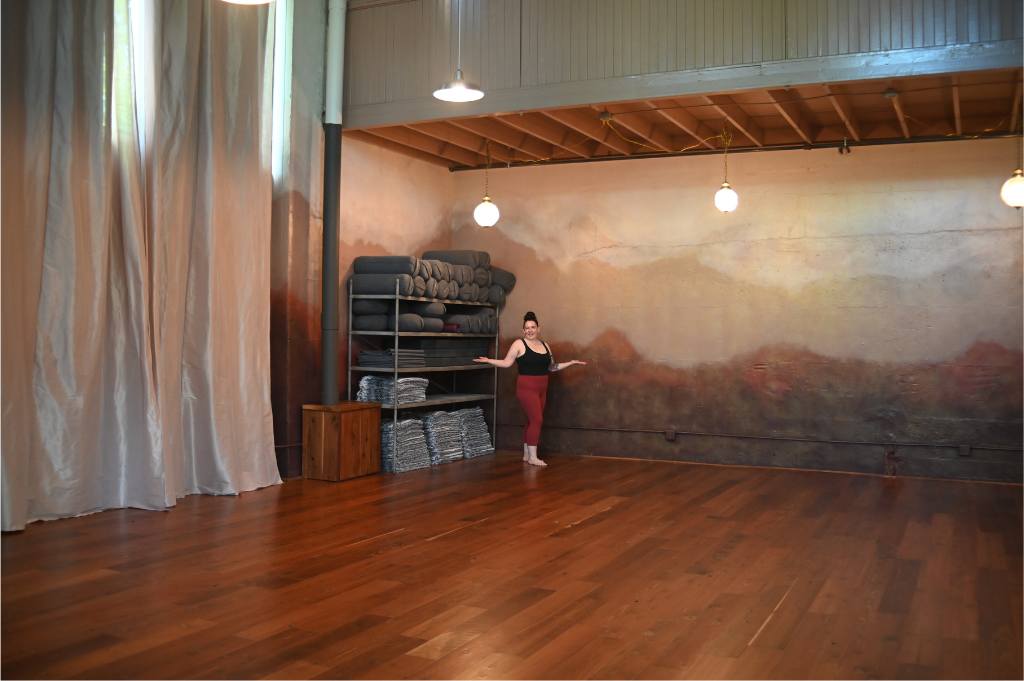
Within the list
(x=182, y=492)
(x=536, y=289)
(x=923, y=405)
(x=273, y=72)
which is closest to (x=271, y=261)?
(x=273, y=72)

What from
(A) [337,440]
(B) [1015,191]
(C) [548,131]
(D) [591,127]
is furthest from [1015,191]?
(A) [337,440]

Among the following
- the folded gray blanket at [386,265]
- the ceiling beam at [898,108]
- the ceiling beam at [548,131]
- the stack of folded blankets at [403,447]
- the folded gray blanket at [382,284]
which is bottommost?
the stack of folded blankets at [403,447]

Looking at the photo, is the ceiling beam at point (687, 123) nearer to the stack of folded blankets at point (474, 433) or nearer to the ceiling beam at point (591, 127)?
the ceiling beam at point (591, 127)

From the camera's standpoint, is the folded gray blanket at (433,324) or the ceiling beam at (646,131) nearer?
the ceiling beam at (646,131)

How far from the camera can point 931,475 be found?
374 inches

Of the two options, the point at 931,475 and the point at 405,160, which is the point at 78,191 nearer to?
the point at 405,160

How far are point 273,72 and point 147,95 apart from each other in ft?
5.35

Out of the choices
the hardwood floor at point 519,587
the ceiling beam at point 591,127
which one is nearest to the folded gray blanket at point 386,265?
the ceiling beam at point 591,127

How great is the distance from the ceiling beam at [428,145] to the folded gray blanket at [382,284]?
146 cm

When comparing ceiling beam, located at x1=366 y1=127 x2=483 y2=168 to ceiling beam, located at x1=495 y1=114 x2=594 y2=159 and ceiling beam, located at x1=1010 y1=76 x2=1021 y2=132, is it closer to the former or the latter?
ceiling beam, located at x1=495 y1=114 x2=594 y2=159

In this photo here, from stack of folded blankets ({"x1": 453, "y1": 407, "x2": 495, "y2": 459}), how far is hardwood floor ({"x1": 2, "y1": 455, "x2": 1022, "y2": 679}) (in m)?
2.31

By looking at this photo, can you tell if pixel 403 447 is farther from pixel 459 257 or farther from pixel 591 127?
pixel 591 127

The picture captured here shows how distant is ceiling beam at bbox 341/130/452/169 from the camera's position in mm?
9859

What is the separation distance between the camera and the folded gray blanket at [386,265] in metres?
9.59
